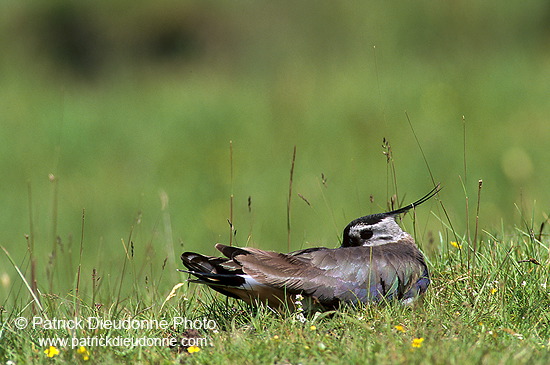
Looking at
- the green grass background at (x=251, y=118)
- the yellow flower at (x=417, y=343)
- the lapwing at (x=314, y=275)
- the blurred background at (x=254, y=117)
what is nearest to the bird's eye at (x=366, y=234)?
the lapwing at (x=314, y=275)

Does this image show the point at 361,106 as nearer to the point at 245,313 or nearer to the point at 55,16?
the point at 55,16

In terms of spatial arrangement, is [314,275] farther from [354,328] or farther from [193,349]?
[193,349]

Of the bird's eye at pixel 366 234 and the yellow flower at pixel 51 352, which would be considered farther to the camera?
the bird's eye at pixel 366 234

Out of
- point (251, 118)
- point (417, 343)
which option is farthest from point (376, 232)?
point (251, 118)

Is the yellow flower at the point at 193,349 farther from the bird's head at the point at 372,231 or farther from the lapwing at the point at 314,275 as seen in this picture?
the bird's head at the point at 372,231

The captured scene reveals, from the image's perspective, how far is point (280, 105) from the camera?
12680 millimetres

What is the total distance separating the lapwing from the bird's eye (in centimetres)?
29

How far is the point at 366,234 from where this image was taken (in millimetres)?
4820

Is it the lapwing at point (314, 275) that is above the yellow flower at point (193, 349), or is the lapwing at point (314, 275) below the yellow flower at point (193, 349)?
above

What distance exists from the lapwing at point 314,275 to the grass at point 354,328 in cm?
8

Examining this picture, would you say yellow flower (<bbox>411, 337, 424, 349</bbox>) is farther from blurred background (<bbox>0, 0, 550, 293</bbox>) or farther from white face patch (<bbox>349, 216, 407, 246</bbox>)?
blurred background (<bbox>0, 0, 550, 293</bbox>)

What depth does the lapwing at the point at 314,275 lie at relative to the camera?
4246 millimetres

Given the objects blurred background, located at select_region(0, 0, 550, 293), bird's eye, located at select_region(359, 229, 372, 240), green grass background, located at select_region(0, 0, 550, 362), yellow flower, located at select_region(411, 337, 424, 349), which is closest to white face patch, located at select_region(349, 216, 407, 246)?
bird's eye, located at select_region(359, 229, 372, 240)

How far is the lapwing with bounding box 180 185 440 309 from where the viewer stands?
4246mm
